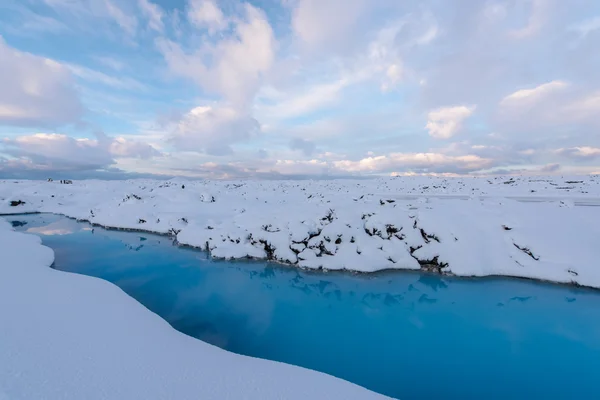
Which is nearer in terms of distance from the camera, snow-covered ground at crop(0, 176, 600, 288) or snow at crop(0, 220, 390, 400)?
snow at crop(0, 220, 390, 400)

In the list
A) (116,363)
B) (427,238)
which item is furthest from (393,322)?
(116,363)

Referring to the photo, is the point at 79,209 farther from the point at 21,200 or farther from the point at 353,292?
the point at 353,292

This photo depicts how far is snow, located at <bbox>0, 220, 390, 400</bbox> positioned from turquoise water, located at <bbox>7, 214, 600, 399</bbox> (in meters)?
2.00

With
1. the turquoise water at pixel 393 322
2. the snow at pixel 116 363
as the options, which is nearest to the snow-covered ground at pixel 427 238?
the turquoise water at pixel 393 322

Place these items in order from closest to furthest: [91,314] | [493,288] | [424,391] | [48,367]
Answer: [48,367]
[424,391]
[91,314]
[493,288]

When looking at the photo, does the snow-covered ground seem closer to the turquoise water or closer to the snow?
the turquoise water

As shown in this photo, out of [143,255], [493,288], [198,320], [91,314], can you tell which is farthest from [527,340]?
[143,255]

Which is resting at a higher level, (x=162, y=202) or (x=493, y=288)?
(x=162, y=202)

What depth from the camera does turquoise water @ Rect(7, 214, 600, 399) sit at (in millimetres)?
6918

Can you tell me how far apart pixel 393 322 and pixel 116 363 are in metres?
8.03

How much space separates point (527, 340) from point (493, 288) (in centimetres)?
421

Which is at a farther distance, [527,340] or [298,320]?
[298,320]

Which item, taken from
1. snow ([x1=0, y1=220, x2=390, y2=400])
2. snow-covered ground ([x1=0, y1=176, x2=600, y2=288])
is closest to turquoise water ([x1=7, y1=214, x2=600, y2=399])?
snow-covered ground ([x1=0, y1=176, x2=600, y2=288])

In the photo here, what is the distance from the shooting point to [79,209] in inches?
1384
